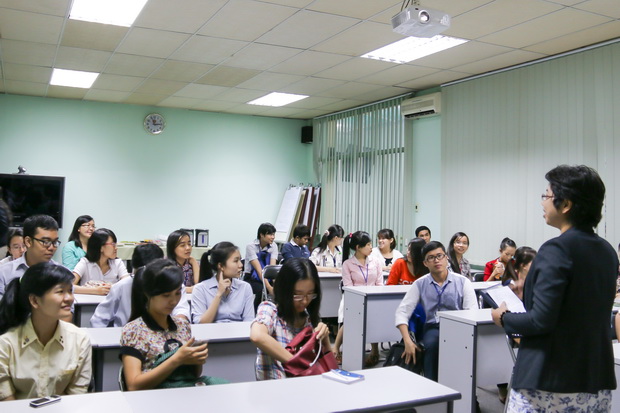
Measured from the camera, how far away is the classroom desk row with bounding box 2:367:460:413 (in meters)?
1.69

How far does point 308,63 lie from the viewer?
6.06m

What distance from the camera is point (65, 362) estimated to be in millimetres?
2209

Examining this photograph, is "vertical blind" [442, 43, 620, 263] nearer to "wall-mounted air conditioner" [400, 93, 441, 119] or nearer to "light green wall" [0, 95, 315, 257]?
"wall-mounted air conditioner" [400, 93, 441, 119]

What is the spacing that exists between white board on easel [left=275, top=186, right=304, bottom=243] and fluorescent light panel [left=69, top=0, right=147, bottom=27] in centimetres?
485

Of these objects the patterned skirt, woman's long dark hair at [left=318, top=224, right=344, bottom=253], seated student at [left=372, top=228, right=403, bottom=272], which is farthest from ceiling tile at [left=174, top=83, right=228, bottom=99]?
the patterned skirt

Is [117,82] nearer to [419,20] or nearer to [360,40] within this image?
[360,40]

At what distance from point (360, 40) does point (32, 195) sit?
5461mm

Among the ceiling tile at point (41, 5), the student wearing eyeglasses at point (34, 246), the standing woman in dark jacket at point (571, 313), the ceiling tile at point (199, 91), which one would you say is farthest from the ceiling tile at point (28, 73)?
the standing woman in dark jacket at point (571, 313)

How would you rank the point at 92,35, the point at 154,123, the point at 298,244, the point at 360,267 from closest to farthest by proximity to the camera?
the point at 92,35 < the point at 360,267 < the point at 298,244 < the point at 154,123

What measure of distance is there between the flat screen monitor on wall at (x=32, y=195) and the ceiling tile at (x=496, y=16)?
605 centimetres

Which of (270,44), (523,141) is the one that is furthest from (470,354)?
(270,44)

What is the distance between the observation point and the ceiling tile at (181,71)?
626 centimetres

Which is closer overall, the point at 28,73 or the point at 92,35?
the point at 92,35

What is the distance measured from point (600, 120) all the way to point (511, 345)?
126 inches
